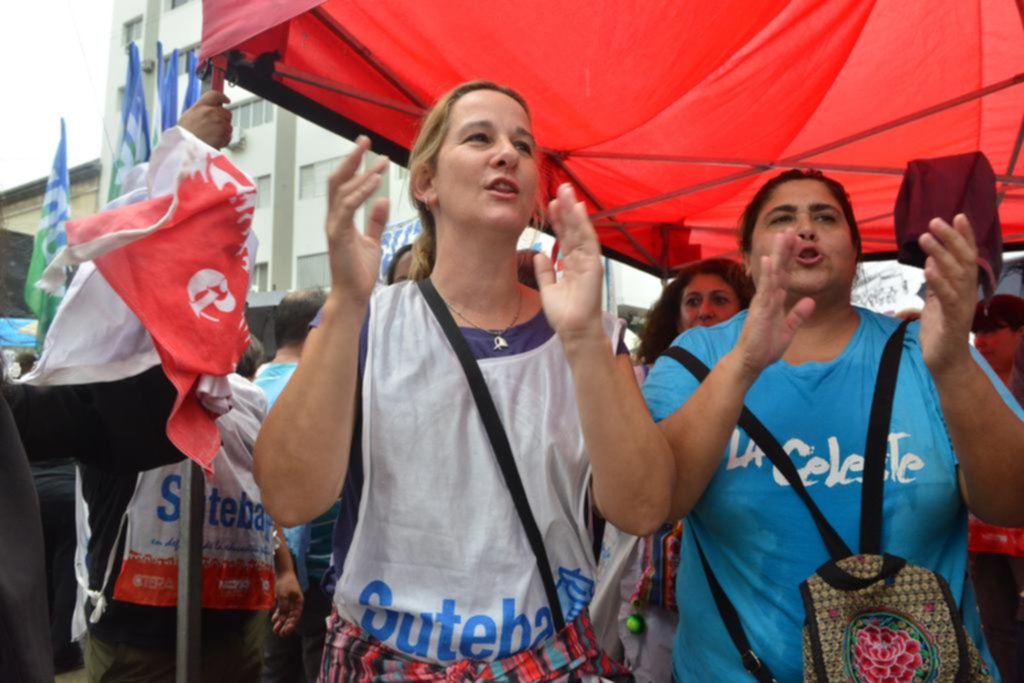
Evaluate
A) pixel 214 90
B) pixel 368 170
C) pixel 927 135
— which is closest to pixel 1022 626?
pixel 927 135

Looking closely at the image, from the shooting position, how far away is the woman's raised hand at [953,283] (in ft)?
4.94

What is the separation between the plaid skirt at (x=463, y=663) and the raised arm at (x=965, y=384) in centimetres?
84

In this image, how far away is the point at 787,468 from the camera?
1.69m

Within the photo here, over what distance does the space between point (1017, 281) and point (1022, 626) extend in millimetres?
3317

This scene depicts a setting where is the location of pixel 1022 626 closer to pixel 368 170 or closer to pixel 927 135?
pixel 927 135

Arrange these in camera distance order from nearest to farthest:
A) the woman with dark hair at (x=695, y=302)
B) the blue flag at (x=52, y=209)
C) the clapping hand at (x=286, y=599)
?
the clapping hand at (x=286, y=599) → the woman with dark hair at (x=695, y=302) → the blue flag at (x=52, y=209)

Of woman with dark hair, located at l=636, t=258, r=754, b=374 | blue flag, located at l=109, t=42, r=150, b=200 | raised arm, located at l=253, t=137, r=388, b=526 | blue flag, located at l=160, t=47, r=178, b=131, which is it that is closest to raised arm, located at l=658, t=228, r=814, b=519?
raised arm, located at l=253, t=137, r=388, b=526

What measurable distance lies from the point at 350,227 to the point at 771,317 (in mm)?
823

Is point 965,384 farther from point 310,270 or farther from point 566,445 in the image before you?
point 310,270

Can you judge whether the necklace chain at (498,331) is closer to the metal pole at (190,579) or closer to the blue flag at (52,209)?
the metal pole at (190,579)

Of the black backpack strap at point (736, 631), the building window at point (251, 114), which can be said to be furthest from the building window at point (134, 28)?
the black backpack strap at point (736, 631)

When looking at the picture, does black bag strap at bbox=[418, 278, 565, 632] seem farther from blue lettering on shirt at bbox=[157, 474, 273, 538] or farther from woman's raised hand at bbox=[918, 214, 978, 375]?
blue lettering on shirt at bbox=[157, 474, 273, 538]

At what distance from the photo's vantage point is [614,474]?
4.55ft

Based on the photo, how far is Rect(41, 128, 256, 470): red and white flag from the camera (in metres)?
1.50
